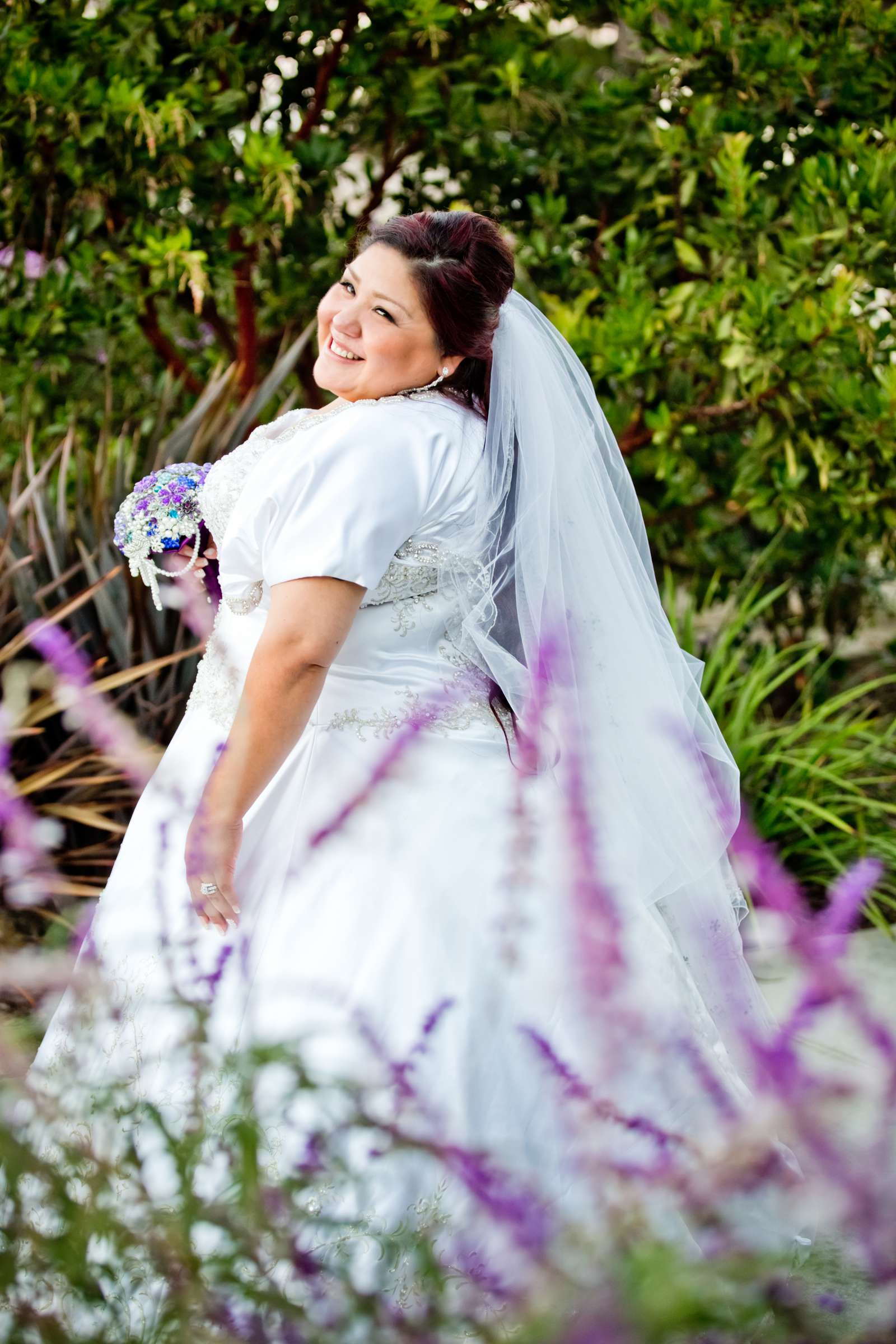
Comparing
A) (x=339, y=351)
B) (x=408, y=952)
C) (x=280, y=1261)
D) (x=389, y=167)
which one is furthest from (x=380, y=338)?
(x=389, y=167)

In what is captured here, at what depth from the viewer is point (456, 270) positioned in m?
2.22

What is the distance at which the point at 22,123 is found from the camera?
4.10 m

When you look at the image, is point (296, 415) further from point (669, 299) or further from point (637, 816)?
point (669, 299)

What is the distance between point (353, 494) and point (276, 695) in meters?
0.34

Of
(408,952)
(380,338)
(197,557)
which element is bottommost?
(408,952)

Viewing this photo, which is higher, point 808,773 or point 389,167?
point 389,167

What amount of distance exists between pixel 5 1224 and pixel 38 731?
91.1 inches

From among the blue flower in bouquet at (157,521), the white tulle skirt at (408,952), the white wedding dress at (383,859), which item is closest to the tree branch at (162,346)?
the blue flower in bouquet at (157,521)

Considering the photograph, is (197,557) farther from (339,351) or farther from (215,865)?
(215,865)

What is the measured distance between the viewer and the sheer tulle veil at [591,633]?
88.1 inches

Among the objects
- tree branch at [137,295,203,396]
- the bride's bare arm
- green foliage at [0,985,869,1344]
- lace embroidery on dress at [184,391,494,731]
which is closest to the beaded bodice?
lace embroidery on dress at [184,391,494,731]

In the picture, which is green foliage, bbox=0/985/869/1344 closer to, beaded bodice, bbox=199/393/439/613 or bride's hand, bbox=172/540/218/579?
beaded bodice, bbox=199/393/439/613

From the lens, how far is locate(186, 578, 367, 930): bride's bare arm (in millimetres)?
1949

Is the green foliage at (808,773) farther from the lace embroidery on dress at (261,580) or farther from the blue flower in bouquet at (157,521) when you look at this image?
the blue flower in bouquet at (157,521)
